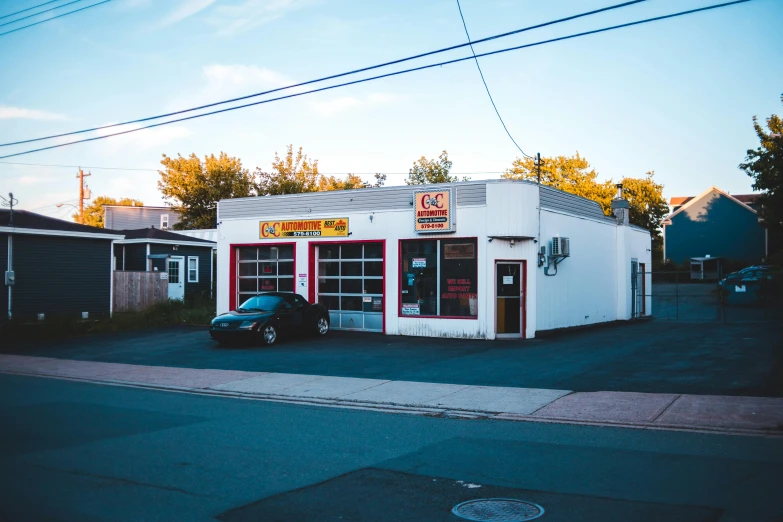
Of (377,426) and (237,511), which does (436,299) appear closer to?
(377,426)

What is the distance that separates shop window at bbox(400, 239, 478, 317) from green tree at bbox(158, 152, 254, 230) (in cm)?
3495

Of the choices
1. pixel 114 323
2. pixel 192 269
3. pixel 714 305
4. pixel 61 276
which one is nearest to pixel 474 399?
pixel 114 323

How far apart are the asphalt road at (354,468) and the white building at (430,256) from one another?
11490mm

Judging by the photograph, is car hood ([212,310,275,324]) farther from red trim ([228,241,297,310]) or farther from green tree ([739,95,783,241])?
green tree ([739,95,783,241])

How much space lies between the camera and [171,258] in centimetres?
3731

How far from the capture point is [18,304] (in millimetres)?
27516

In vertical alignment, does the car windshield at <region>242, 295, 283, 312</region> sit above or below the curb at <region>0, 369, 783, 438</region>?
above

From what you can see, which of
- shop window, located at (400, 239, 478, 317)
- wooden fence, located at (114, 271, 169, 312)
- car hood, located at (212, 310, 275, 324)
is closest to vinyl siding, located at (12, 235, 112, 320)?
wooden fence, located at (114, 271, 169, 312)

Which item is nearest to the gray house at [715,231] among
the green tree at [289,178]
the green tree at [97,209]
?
the green tree at [289,178]

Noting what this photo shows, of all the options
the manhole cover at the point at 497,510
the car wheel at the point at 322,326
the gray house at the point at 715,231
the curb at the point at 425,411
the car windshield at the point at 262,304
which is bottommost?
the curb at the point at 425,411

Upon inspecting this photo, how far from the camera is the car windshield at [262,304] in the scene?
2095 cm

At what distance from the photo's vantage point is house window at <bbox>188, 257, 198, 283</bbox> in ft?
127

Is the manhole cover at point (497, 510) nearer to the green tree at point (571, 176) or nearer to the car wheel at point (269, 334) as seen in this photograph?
the car wheel at point (269, 334)

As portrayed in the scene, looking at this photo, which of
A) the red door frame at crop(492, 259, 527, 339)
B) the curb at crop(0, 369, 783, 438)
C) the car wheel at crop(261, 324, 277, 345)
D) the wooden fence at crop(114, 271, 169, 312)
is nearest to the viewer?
the curb at crop(0, 369, 783, 438)
